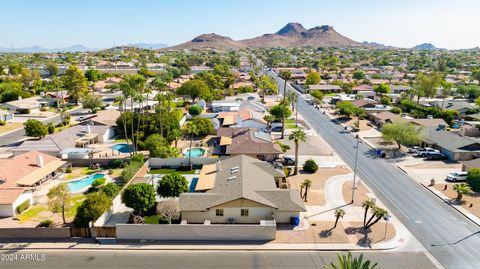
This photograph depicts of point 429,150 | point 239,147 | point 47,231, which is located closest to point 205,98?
point 239,147

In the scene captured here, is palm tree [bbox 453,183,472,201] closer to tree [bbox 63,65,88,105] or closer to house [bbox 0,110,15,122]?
house [bbox 0,110,15,122]

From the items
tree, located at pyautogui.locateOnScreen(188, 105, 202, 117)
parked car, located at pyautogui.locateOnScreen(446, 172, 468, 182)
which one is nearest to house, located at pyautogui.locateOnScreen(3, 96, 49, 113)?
tree, located at pyautogui.locateOnScreen(188, 105, 202, 117)

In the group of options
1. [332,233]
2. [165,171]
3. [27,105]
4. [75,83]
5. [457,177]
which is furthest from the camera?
[75,83]

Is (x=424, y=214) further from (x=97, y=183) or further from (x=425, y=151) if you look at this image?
(x=97, y=183)

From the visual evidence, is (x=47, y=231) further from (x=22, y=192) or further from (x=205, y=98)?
(x=205, y=98)

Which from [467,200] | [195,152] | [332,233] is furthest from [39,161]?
[467,200]

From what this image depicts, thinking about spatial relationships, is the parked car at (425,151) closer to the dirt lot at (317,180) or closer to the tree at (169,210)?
the dirt lot at (317,180)

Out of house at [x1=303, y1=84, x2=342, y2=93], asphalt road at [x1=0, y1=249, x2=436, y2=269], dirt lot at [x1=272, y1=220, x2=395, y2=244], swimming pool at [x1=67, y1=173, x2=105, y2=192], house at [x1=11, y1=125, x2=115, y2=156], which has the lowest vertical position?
asphalt road at [x1=0, y1=249, x2=436, y2=269]
